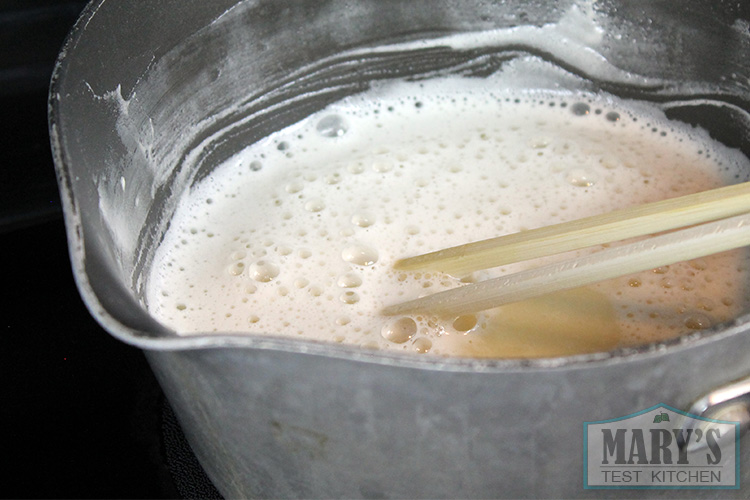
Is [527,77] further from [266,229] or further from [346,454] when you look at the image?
[346,454]

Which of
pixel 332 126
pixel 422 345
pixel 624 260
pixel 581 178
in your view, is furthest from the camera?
pixel 332 126

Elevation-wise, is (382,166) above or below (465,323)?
above

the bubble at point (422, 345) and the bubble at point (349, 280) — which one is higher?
the bubble at point (349, 280)

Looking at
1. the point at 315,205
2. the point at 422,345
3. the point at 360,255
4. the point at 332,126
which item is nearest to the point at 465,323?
the point at 422,345

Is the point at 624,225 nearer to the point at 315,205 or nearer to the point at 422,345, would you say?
the point at 422,345

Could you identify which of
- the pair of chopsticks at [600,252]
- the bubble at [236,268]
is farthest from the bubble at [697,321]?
the bubble at [236,268]

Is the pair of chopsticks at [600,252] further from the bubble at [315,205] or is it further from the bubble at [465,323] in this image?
the bubble at [315,205]
